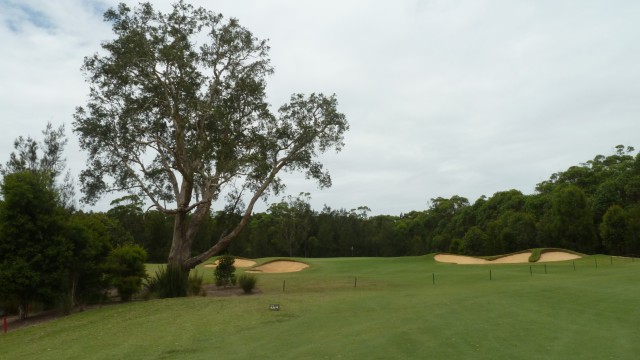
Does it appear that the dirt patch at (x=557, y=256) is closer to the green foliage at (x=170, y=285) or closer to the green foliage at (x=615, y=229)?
the green foliage at (x=615, y=229)

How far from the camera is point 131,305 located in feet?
60.5

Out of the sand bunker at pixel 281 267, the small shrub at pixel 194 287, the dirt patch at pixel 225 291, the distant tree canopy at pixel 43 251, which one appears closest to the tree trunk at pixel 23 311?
the distant tree canopy at pixel 43 251

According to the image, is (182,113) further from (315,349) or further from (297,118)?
(315,349)

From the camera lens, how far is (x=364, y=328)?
11945mm

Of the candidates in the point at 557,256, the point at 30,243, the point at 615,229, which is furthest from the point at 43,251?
the point at 615,229

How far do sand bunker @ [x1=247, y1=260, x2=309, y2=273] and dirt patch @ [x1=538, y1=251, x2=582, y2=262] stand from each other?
760 inches

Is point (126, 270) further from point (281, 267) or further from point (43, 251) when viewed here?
point (281, 267)

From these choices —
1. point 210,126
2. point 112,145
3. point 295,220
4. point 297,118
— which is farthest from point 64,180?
point 295,220

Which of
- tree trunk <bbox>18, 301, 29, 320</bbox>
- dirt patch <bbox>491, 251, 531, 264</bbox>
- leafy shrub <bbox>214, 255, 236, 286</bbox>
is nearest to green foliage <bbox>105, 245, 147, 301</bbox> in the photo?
tree trunk <bbox>18, 301, 29, 320</bbox>

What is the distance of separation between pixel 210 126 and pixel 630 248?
42.9m

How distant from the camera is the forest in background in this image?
4878cm

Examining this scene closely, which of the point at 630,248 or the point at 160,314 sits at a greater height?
the point at 630,248

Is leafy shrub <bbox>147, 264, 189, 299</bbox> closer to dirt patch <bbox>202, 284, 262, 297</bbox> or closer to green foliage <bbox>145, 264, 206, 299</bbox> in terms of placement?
green foliage <bbox>145, 264, 206, 299</bbox>

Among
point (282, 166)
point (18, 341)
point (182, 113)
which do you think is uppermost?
point (182, 113)
